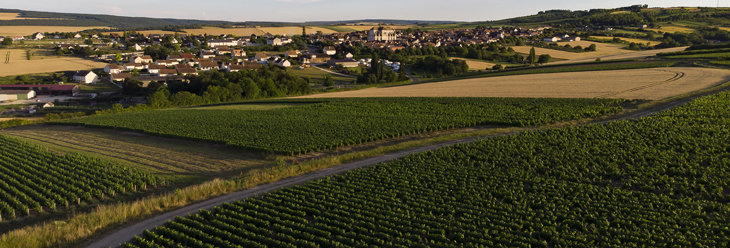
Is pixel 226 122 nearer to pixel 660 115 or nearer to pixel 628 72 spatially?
pixel 660 115

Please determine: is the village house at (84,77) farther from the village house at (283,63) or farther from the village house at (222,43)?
the village house at (222,43)

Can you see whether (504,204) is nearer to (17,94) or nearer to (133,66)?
(17,94)

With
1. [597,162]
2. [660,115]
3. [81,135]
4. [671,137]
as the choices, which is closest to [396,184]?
[597,162]

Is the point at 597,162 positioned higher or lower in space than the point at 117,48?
lower

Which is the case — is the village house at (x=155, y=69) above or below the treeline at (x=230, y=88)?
above

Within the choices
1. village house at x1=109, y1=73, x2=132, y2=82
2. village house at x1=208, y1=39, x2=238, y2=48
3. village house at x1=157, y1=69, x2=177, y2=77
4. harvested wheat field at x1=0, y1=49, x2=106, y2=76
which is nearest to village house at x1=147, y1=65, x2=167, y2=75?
village house at x1=157, y1=69, x2=177, y2=77

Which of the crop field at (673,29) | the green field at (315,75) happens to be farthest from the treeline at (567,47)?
the green field at (315,75)
